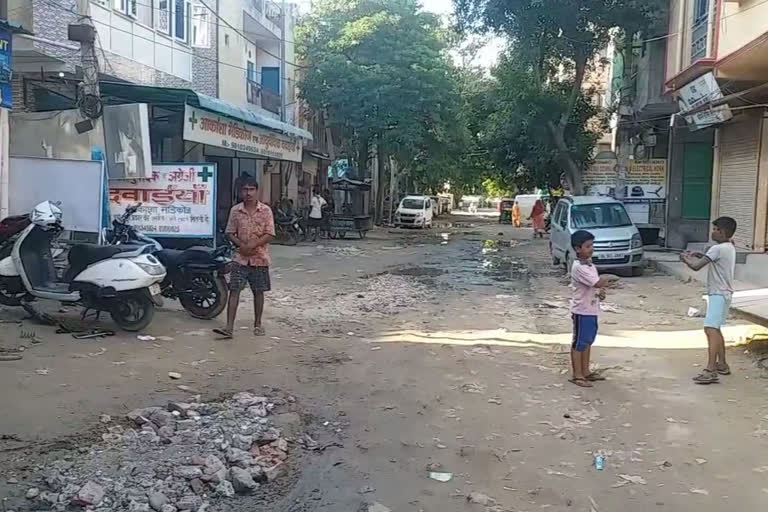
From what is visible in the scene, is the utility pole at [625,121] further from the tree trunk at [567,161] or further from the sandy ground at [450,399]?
the sandy ground at [450,399]

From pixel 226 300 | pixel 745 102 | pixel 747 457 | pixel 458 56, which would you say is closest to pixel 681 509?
pixel 747 457

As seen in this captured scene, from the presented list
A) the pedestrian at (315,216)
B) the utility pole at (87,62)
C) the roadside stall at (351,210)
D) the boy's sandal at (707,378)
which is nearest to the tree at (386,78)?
the roadside stall at (351,210)

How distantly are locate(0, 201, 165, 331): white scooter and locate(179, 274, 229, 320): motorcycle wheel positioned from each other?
0.94 meters

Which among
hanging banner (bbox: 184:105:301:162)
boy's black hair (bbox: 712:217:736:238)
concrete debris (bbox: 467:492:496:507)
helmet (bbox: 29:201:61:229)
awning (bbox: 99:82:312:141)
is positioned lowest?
concrete debris (bbox: 467:492:496:507)

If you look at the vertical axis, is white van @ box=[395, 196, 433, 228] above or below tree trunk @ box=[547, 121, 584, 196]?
below

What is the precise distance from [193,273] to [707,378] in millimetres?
5929

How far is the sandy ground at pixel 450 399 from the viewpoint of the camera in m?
4.72

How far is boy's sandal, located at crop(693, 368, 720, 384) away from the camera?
7.28m

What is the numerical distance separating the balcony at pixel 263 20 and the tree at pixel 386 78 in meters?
2.88

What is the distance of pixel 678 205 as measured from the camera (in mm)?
22266

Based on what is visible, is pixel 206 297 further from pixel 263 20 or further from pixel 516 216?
pixel 516 216

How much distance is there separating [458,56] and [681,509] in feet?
143

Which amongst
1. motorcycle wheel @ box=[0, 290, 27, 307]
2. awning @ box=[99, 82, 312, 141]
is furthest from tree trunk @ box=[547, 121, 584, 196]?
motorcycle wheel @ box=[0, 290, 27, 307]

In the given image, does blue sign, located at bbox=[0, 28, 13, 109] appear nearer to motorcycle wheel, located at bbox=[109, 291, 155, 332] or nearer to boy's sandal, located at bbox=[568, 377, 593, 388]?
motorcycle wheel, located at bbox=[109, 291, 155, 332]
